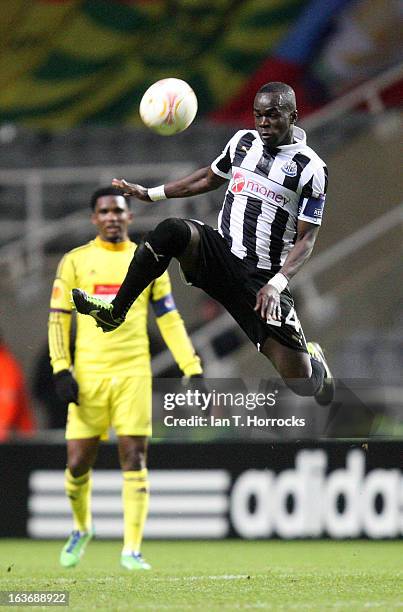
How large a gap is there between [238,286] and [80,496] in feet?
6.62

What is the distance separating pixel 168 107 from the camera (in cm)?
625

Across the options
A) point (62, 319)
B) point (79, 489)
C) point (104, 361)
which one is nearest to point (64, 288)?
A: point (62, 319)

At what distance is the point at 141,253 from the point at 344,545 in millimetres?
3921

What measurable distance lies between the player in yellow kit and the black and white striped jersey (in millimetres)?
1350

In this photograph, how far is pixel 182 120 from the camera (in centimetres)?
628

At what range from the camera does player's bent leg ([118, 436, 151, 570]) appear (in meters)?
7.49

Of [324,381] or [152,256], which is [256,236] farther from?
[324,381]

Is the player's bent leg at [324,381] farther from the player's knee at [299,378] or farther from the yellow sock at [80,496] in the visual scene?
the yellow sock at [80,496]

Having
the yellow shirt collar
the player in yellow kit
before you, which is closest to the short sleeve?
the player in yellow kit

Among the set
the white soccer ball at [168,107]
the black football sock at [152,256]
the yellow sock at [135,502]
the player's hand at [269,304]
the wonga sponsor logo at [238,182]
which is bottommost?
the yellow sock at [135,502]

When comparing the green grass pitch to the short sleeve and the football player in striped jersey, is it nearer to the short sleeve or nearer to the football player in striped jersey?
the football player in striped jersey

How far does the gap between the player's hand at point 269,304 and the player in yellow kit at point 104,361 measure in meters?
1.81

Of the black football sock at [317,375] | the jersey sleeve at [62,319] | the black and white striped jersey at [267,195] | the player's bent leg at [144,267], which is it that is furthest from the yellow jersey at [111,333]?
the player's bent leg at [144,267]

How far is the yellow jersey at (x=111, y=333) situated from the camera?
7.71 metres
